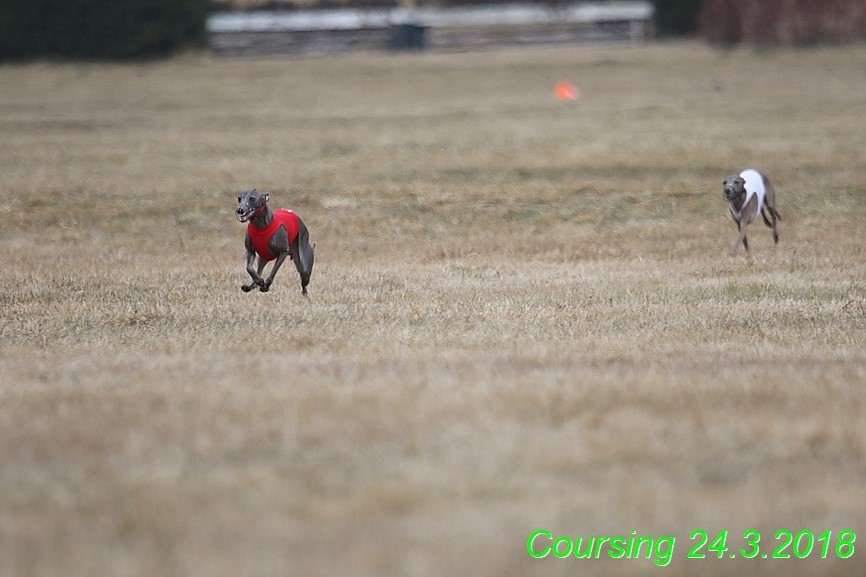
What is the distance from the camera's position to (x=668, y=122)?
29.6 m

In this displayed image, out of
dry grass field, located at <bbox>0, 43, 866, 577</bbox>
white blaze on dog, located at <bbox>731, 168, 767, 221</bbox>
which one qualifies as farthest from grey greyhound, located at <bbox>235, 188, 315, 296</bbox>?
white blaze on dog, located at <bbox>731, 168, 767, 221</bbox>

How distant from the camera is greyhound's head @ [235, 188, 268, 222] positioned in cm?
1131

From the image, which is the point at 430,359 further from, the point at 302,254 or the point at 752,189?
the point at 752,189

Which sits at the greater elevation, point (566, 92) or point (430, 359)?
point (430, 359)

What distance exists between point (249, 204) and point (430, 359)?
10.9ft

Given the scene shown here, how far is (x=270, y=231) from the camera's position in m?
11.8

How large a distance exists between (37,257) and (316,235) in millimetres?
3706

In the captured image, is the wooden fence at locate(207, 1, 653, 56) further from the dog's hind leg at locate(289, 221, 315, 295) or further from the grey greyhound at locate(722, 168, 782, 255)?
the dog's hind leg at locate(289, 221, 315, 295)

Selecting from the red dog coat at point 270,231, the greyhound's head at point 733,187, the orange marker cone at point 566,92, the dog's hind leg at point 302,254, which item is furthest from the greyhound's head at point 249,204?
the orange marker cone at point 566,92

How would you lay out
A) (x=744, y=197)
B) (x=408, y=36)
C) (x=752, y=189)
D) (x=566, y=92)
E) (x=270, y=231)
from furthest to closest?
(x=408, y=36) < (x=566, y=92) < (x=752, y=189) < (x=744, y=197) < (x=270, y=231)

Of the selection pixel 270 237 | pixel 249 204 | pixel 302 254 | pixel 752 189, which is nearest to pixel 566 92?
pixel 752 189

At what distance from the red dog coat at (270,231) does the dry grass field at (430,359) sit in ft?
1.57

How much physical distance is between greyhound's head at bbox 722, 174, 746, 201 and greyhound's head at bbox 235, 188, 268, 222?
598 cm

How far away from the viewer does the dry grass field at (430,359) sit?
5277 mm
